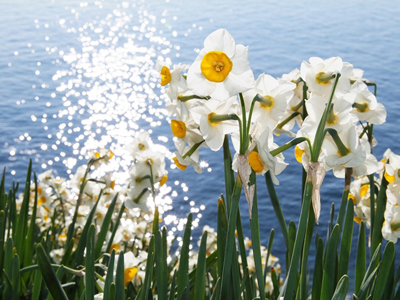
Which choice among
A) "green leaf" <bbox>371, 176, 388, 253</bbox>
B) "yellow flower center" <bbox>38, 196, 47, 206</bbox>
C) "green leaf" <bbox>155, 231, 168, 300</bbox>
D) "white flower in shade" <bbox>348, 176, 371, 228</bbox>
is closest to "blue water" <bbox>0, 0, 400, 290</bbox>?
"yellow flower center" <bbox>38, 196, 47, 206</bbox>

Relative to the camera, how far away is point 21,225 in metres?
2.41

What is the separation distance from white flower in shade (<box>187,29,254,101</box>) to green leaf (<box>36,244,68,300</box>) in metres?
0.60

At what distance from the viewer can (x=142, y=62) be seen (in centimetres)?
1292

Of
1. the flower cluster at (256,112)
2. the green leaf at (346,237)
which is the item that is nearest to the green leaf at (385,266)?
the green leaf at (346,237)

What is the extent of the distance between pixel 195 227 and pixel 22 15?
12313 mm

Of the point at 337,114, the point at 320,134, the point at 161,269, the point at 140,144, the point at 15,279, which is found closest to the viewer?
the point at 320,134

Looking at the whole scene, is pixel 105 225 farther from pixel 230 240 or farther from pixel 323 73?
pixel 323 73

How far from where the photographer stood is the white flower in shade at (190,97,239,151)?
127 centimetres

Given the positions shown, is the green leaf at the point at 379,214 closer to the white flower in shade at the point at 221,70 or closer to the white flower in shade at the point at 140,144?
the white flower in shade at the point at 221,70

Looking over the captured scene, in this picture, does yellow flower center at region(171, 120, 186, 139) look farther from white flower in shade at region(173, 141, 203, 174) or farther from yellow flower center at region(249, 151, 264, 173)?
yellow flower center at region(249, 151, 264, 173)

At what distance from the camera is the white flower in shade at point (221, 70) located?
1.19 meters

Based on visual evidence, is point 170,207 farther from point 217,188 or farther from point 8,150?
point 8,150

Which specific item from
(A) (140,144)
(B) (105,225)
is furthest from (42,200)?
(A) (140,144)

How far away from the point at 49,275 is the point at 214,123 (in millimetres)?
619
